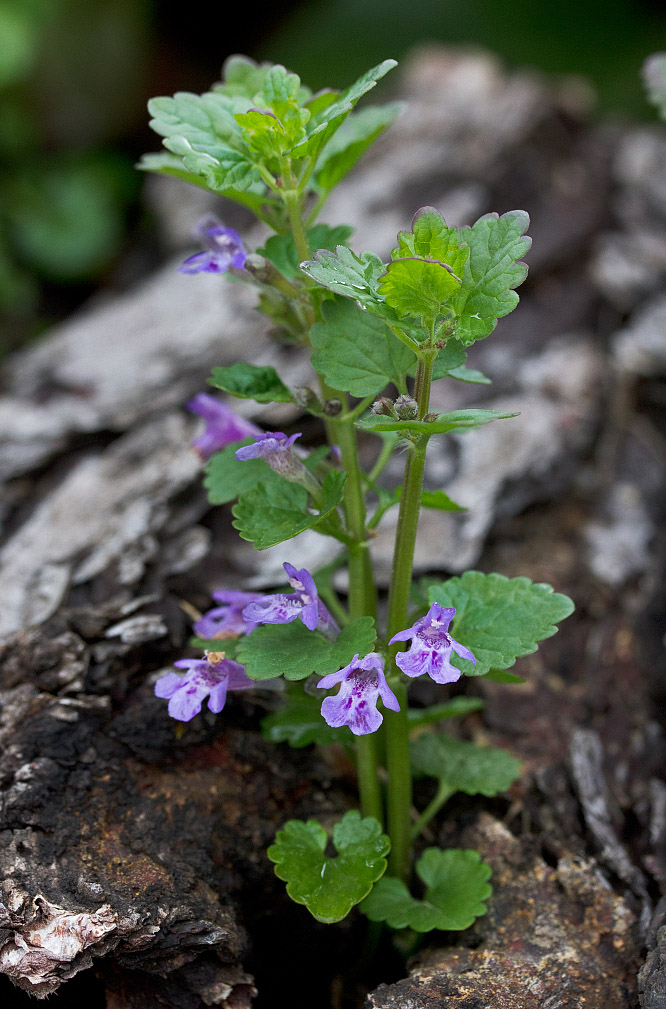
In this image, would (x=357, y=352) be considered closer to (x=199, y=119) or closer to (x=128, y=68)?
(x=199, y=119)

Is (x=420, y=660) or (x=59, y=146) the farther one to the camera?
(x=59, y=146)

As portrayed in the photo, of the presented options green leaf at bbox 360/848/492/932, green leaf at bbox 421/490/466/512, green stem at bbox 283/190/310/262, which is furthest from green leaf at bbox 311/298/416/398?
green leaf at bbox 360/848/492/932

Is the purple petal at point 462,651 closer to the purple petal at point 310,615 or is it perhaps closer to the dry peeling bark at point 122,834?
the purple petal at point 310,615

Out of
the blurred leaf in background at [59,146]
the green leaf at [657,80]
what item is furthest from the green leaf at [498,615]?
the blurred leaf in background at [59,146]

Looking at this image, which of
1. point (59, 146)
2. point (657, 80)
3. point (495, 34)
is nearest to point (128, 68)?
point (59, 146)

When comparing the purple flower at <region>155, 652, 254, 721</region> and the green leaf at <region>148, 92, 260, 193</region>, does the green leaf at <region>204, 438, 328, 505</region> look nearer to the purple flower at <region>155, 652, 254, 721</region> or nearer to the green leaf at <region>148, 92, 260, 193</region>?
the purple flower at <region>155, 652, 254, 721</region>
